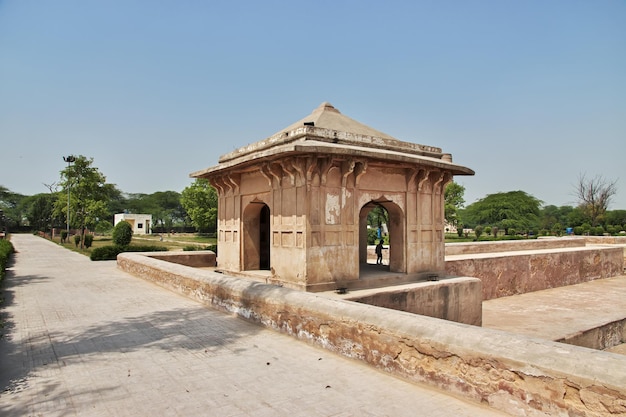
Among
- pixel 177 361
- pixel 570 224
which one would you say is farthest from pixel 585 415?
pixel 570 224

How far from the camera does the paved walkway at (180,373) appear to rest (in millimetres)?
3906

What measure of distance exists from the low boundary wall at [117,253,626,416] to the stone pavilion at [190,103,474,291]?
9.03 feet

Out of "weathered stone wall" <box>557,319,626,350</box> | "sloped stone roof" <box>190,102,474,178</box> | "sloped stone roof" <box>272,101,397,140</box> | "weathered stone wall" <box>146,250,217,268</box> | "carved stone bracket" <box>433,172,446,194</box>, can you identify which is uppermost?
"sloped stone roof" <box>272,101,397,140</box>

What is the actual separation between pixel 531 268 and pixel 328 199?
12355 millimetres

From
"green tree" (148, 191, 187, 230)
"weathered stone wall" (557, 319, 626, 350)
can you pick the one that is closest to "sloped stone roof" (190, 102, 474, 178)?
"weathered stone wall" (557, 319, 626, 350)

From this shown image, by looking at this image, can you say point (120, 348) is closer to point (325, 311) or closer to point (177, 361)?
point (177, 361)

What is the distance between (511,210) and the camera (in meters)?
64.1

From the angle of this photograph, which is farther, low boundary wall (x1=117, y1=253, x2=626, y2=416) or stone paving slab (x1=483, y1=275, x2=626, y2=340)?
stone paving slab (x1=483, y1=275, x2=626, y2=340)

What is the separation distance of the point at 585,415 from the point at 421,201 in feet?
26.4

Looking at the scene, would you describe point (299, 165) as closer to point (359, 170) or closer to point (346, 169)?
point (346, 169)

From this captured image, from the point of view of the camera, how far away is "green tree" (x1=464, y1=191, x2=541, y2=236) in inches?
2397

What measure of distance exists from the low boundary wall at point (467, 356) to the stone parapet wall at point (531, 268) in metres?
9.66

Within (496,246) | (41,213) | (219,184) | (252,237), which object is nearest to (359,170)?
(252,237)

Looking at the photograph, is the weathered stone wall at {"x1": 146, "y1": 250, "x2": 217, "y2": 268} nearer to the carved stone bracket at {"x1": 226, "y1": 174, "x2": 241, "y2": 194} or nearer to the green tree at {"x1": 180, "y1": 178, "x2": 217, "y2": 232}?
the carved stone bracket at {"x1": 226, "y1": 174, "x2": 241, "y2": 194}
